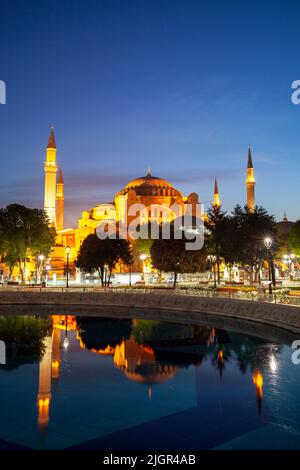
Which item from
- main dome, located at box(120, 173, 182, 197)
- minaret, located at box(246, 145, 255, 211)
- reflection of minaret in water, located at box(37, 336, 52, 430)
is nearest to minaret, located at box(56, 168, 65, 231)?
main dome, located at box(120, 173, 182, 197)

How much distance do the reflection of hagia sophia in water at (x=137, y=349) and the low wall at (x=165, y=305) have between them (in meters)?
2.70

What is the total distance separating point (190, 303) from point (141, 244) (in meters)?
36.7

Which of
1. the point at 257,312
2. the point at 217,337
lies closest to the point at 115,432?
the point at 217,337

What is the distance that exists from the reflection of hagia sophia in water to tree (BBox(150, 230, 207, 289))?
50.1 feet

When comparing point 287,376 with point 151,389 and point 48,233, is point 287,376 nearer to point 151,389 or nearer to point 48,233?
point 151,389

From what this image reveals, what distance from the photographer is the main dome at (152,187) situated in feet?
326

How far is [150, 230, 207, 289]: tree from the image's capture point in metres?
41.0

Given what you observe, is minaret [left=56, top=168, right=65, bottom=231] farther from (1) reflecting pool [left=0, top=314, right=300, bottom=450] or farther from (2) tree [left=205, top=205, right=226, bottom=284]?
(1) reflecting pool [left=0, top=314, right=300, bottom=450]

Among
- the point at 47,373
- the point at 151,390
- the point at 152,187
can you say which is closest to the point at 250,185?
the point at 152,187

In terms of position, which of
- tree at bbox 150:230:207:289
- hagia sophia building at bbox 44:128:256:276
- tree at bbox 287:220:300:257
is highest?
hagia sophia building at bbox 44:128:256:276

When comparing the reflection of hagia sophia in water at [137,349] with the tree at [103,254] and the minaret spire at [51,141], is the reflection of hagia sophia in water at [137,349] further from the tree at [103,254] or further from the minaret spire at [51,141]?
the minaret spire at [51,141]

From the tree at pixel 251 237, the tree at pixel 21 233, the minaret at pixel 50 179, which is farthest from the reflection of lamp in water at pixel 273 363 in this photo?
the minaret at pixel 50 179

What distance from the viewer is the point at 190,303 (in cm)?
2830

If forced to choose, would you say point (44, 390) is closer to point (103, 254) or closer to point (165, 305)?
point (165, 305)
